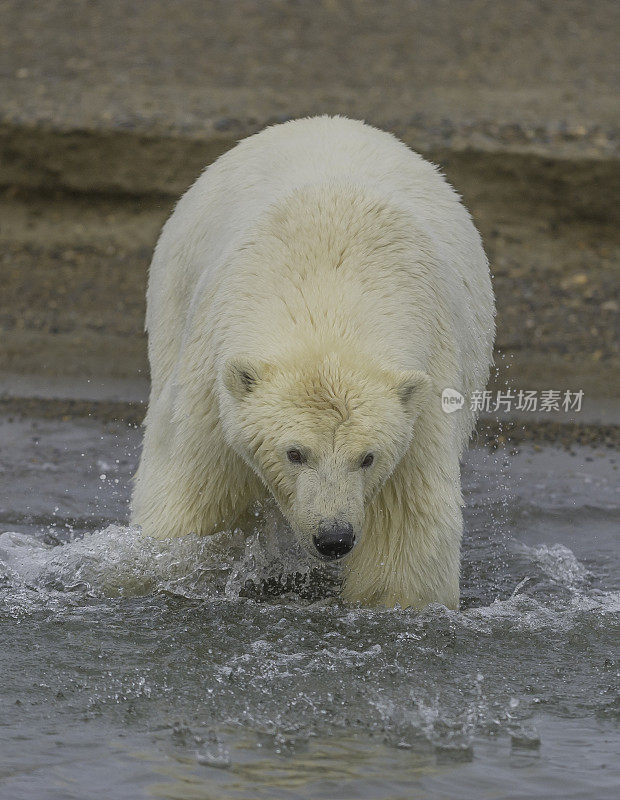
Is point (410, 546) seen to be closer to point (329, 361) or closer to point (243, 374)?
point (329, 361)

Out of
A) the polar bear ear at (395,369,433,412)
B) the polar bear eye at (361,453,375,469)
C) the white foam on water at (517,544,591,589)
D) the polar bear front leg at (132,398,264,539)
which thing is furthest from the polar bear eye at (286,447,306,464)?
the white foam on water at (517,544,591,589)

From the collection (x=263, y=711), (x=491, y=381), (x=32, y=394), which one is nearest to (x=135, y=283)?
(x=32, y=394)

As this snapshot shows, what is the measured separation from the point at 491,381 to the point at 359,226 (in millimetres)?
4474

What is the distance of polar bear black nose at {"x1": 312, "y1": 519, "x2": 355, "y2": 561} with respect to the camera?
13.4 feet

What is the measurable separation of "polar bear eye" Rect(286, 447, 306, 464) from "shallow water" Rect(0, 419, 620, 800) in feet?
2.86

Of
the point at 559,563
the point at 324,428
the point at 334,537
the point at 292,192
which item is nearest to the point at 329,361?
the point at 324,428

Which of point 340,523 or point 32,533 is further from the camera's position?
point 32,533

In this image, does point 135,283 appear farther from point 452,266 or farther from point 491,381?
point 452,266

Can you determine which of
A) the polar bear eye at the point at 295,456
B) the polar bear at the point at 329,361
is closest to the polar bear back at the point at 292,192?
the polar bear at the point at 329,361

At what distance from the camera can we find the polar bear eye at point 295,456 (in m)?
4.16

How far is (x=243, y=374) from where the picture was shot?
419 centimetres

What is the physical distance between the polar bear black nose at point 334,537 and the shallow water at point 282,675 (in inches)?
24.8

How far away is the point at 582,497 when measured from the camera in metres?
7.24

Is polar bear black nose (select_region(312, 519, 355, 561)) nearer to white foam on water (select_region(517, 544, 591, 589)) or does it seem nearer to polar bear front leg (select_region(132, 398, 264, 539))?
polar bear front leg (select_region(132, 398, 264, 539))
